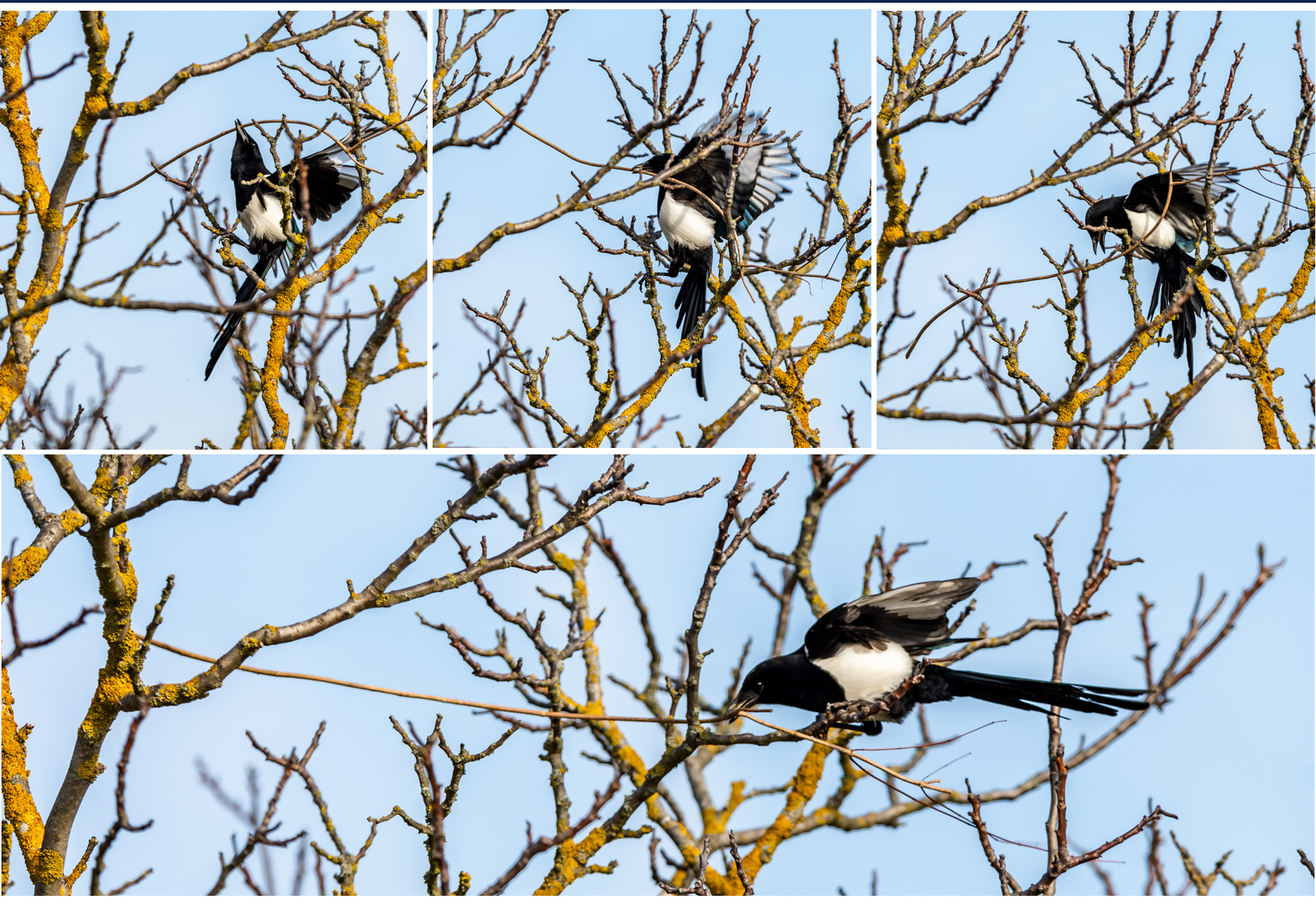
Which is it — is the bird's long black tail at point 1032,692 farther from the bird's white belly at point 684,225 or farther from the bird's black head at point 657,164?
the bird's black head at point 657,164

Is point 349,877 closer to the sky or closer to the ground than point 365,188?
closer to the ground

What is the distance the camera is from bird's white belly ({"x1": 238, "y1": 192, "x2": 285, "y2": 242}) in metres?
2.16

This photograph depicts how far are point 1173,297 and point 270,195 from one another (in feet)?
5.91

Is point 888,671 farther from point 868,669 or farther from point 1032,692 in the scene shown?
point 1032,692

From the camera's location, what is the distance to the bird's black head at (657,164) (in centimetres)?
214

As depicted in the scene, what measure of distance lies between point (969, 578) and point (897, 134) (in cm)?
87

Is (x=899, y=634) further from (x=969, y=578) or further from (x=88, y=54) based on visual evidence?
(x=88, y=54)

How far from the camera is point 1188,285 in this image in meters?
2.11

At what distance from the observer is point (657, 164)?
216cm

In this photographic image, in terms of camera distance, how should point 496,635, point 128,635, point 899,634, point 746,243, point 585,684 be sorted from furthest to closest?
point 585,684, point 496,635, point 746,243, point 899,634, point 128,635

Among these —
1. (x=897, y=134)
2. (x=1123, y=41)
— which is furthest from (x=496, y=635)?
(x=1123, y=41)

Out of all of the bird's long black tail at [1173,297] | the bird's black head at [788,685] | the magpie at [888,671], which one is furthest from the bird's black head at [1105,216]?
the bird's black head at [788,685]

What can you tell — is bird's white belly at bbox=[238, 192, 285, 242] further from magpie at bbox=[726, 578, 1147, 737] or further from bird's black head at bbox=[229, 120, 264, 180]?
magpie at bbox=[726, 578, 1147, 737]

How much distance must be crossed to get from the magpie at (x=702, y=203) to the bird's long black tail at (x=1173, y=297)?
772 millimetres
